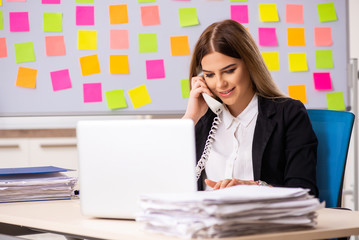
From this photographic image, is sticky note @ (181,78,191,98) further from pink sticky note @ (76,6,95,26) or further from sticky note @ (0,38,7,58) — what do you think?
sticky note @ (0,38,7,58)

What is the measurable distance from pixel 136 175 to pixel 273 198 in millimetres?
321

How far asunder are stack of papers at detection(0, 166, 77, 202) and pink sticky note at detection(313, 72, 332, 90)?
1.66 m

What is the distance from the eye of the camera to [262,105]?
6.31 ft

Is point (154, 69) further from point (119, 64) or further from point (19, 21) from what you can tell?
point (19, 21)

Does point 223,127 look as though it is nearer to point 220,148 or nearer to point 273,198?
point 220,148

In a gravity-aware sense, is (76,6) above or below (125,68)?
above

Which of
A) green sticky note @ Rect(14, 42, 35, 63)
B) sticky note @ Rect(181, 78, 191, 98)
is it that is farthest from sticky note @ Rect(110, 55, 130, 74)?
green sticky note @ Rect(14, 42, 35, 63)

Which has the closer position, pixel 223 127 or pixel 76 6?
pixel 223 127

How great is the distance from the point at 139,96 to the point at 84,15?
0.48 m

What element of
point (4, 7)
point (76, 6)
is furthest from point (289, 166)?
point (4, 7)

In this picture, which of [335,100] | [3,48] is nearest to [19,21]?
[3,48]

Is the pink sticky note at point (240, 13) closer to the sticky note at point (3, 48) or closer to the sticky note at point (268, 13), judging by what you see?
the sticky note at point (268, 13)

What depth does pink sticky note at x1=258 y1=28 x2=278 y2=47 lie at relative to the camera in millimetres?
2891

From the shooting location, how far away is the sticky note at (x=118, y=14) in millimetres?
2787
